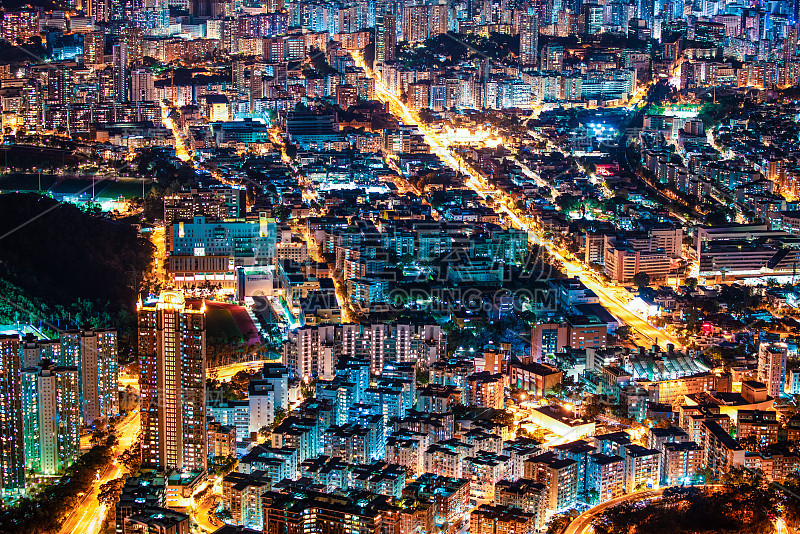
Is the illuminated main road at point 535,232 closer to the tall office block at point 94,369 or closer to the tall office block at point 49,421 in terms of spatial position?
the tall office block at point 94,369

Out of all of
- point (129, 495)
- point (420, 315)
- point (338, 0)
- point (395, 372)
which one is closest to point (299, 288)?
point (420, 315)

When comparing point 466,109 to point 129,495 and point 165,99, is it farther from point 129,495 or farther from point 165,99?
point 129,495

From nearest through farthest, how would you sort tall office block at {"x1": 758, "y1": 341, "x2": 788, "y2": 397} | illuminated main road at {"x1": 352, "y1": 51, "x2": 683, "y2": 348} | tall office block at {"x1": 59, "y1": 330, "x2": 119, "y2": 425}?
tall office block at {"x1": 59, "y1": 330, "x2": 119, "y2": 425}, tall office block at {"x1": 758, "y1": 341, "x2": 788, "y2": 397}, illuminated main road at {"x1": 352, "y1": 51, "x2": 683, "y2": 348}

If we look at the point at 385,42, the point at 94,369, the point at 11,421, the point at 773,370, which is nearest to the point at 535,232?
the point at 773,370

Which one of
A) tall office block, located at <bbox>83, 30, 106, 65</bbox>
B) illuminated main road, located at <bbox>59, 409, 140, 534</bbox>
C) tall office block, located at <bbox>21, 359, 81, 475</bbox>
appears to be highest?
tall office block, located at <bbox>83, 30, 106, 65</bbox>

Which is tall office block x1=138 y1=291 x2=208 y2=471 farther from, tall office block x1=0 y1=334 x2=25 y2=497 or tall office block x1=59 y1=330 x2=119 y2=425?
tall office block x1=59 y1=330 x2=119 y2=425

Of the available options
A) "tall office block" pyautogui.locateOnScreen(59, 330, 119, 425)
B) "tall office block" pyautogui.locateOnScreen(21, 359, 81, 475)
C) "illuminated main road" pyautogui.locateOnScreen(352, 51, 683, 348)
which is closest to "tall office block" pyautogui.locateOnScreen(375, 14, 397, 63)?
"illuminated main road" pyautogui.locateOnScreen(352, 51, 683, 348)
